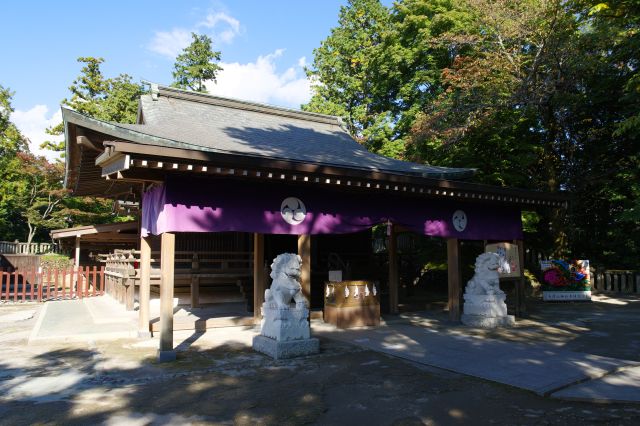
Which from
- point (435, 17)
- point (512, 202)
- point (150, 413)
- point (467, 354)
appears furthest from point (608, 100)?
point (150, 413)

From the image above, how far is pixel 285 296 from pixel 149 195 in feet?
12.1

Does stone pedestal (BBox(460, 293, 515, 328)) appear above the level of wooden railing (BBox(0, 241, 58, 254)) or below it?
below

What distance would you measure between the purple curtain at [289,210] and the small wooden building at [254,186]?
0.06 ft

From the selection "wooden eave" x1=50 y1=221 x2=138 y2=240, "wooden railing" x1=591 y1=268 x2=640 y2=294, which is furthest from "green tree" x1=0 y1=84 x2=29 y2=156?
"wooden railing" x1=591 y1=268 x2=640 y2=294

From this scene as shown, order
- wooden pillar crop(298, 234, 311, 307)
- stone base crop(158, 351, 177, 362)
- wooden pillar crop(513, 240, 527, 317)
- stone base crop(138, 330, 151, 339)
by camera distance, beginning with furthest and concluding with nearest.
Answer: wooden pillar crop(513, 240, 527, 317), wooden pillar crop(298, 234, 311, 307), stone base crop(138, 330, 151, 339), stone base crop(158, 351, 177, 362)

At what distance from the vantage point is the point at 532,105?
1708 cm

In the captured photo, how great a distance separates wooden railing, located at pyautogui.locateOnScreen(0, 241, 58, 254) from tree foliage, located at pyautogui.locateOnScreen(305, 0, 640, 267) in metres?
21.9

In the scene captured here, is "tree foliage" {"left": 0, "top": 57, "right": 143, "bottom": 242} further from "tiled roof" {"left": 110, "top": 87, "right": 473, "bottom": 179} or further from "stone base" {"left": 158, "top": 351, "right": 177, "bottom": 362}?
"stone base" {"left": 158, "top": 351, "right": 177, "bottom": 362}

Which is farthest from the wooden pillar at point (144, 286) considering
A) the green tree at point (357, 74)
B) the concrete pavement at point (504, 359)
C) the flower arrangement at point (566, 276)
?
the green tree at point (357, 74)

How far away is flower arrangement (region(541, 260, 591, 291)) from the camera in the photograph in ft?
50.0

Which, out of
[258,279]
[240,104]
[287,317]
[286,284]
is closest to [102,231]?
[240,104]

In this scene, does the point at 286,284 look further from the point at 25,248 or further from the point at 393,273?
the point at 25,248

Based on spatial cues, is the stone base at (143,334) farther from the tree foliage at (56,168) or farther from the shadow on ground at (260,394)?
the tree foliage at (56,168)

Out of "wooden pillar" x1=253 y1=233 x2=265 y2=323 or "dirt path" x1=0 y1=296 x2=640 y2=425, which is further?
"wooden pillar" x1=253 y1=233 x2=265 y2=323
